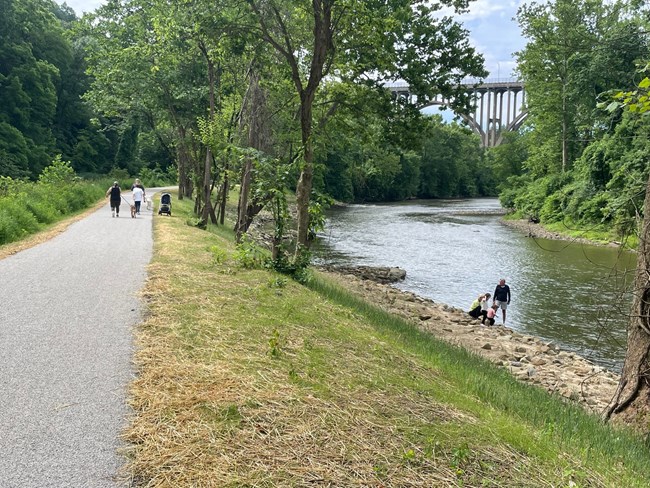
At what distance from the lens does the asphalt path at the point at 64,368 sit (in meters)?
3.19

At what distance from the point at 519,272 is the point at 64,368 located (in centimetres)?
2035

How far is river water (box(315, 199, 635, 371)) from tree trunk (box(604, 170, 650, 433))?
0.83 ft

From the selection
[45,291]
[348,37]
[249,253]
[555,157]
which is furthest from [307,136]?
[555,157]

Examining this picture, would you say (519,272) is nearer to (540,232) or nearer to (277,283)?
(277,283)

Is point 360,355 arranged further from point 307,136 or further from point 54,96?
point 54,96

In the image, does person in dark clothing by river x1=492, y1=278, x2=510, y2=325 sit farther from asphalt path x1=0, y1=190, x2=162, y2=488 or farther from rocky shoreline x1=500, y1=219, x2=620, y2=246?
rocky shoreline x1=500, y1=219, x2=620, y2=246

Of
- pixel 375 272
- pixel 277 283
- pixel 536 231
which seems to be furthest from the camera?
pixel 536 231

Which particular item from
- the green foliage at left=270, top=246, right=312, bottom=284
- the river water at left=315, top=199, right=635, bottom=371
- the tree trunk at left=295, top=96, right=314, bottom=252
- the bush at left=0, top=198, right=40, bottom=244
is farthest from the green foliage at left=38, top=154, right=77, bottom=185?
the tree trunk at left=295, top=96, right=314, bottom=252

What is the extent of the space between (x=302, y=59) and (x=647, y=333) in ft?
47.9

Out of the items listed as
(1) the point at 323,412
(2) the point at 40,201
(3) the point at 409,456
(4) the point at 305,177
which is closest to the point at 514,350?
(4) the point at 305,177

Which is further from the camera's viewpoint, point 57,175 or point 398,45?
point 57,175

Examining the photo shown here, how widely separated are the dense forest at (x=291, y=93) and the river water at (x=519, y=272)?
330cm

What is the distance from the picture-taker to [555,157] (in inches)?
1941

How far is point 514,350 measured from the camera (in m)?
11.6
